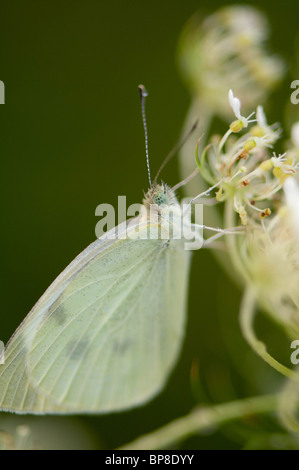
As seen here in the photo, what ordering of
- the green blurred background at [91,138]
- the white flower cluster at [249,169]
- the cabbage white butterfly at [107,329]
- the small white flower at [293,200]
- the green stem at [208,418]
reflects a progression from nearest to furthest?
1. the small white flower at [293,200]
2. the white flower cluster at [249,169]
3. the green stem at [208,418]
4. the cabbage white butterfly at [107,329]
5. the green blurred background at [91,138]

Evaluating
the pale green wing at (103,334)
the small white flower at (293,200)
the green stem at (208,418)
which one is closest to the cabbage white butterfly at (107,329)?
the pale green wing at (103,334)

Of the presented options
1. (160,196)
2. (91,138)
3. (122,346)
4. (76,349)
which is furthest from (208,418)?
(91,138)

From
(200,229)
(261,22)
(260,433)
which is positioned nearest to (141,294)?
(200,229)

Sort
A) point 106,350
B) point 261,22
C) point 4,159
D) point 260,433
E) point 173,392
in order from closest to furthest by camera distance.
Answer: point 260,433 → point 106,350 → point 261,22 → point 173,392 → point 4,159

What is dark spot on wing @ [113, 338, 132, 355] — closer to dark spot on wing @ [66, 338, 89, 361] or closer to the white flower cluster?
dark spot on wing @ [66, 338, 89, 361]

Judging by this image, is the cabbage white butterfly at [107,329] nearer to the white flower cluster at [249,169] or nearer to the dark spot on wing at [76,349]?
the dark spot on wing at [76,349]

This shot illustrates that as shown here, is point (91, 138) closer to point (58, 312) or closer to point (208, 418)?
point (58, 312)

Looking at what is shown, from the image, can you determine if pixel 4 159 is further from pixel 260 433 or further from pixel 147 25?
pixel 260 433
